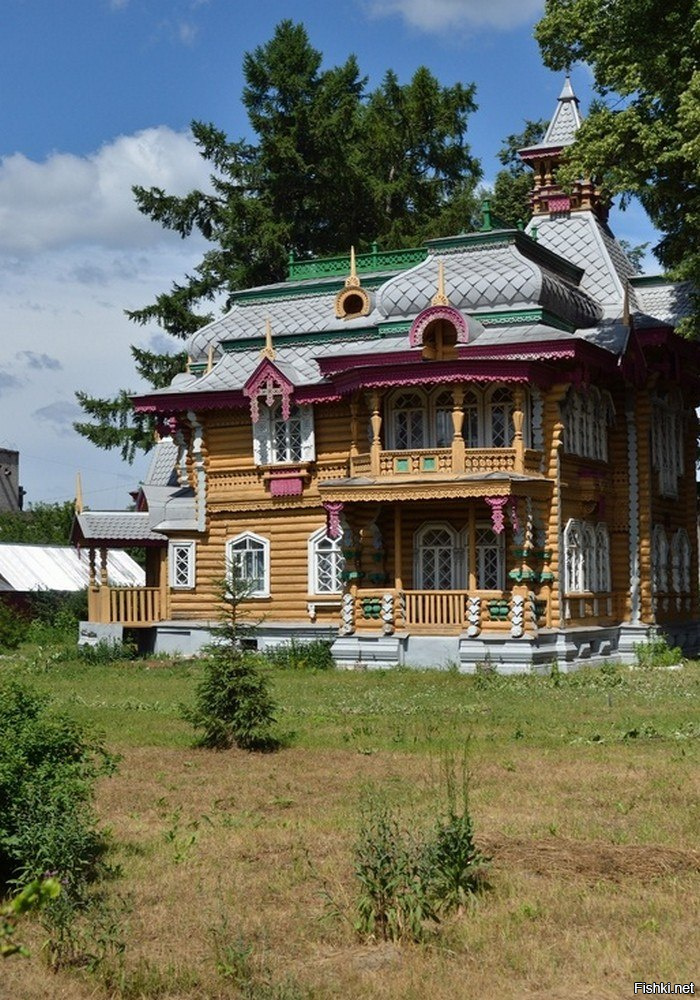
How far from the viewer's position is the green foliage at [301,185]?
49781 mm

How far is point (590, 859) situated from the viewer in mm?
11461

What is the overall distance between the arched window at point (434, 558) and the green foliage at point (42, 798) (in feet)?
63.4

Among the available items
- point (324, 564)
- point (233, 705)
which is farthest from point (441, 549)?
point (233, 705)

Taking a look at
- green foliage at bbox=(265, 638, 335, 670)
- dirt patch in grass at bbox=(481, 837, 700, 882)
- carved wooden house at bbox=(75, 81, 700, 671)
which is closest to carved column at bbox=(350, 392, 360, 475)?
carved wooden house at bbox=(75, 81, 700, 671)

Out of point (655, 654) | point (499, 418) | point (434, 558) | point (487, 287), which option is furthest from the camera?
point (655, 654)

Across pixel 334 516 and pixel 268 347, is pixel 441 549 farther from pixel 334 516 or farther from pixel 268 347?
pixel 268 347

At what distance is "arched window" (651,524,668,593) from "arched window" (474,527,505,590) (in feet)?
17.1

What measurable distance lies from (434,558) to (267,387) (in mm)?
5494

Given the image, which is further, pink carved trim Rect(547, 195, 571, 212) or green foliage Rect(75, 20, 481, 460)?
green foliage Rect(75, 20, 481, 460)

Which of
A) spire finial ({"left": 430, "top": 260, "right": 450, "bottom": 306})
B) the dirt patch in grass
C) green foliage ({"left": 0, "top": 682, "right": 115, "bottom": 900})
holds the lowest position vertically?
the dirt patch in grass

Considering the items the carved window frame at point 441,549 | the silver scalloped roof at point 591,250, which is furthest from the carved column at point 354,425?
the silver scalloped roof at point 591,250

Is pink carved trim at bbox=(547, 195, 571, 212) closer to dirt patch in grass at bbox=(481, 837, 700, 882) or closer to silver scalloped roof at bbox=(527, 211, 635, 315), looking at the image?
silver scalloped roof at bbox=(527, 211, 635, 315)

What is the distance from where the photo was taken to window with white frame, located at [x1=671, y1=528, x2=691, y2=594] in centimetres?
3650

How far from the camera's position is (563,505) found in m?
30.8
